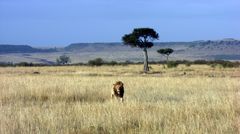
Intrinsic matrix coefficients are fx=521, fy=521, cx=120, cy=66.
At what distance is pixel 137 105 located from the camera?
12.5 meters

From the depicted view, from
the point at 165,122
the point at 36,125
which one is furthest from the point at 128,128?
the point at 36,125

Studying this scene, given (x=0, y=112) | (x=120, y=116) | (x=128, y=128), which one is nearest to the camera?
(x=128, y=128)

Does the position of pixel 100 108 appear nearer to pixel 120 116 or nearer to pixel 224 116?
pixel 120 116

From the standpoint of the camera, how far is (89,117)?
34.8 feet

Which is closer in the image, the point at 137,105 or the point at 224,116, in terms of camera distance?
the point at 224,116

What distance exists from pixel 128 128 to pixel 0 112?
3283mm

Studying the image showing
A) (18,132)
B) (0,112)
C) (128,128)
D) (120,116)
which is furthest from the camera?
(0,112)

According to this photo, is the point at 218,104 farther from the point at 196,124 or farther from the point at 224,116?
the point at 196,124

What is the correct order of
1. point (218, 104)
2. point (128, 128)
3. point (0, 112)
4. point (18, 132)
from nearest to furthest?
point (18, 132) → point (128, 128) → point (0, 112) → point (218, 104)

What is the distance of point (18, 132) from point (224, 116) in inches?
172

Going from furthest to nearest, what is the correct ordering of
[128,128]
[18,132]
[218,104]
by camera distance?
[218,104] → [128,128] → [18,132]

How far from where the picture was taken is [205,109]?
11.9 meters

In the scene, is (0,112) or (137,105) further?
(137,105)

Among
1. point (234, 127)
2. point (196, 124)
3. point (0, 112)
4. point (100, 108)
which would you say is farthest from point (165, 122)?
point (0, 112)
